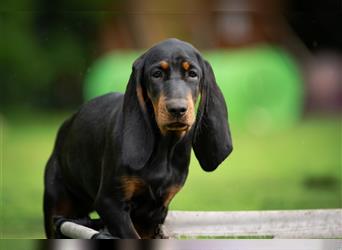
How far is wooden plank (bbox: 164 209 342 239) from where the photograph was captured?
3855mm

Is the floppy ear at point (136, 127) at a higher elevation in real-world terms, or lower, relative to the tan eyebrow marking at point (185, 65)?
lower

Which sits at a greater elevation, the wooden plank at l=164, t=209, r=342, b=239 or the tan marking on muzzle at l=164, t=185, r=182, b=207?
the tan marking on muzzle at l=164, t=185, r=182, b=207

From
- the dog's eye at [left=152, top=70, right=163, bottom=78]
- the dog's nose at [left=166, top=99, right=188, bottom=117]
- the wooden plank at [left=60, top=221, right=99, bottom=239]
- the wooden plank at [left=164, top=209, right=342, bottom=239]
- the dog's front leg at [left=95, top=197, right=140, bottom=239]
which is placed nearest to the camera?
the dog's nose at [left=166, top=99, right=188, bottom=117]

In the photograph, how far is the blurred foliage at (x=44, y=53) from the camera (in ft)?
13.9

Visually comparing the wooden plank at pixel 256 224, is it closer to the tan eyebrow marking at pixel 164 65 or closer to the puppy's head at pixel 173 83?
the puppy's head at pixel 173 83

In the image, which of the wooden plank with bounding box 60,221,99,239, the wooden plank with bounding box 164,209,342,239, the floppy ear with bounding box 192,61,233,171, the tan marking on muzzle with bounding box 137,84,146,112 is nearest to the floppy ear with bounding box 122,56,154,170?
the tan marking on muzzle with bounding box 137,84,146,112

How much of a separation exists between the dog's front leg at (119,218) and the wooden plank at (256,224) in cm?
53

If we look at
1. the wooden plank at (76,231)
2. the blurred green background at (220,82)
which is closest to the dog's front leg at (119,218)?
the wooden plank at (76,231)

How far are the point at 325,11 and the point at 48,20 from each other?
147 centimetres

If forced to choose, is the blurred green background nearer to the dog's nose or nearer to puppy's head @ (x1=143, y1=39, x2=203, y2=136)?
puppy's head @ (x1=143, y1=39, x2=203, y2=136)

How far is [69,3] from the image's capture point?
4809 millimetres

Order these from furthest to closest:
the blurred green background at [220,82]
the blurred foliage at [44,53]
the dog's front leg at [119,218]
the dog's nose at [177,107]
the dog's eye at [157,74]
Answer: the blurred foliage at [44,53] < the blurred green background at [220,82] < the dog's front leg at [119,218] < the dog's eye at [157,74] < the dog's nose at [177,107]

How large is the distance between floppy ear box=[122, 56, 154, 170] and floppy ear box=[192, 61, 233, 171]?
223mm

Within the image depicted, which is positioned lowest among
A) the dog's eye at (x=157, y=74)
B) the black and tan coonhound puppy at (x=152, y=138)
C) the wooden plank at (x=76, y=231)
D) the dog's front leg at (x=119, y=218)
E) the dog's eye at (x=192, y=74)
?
the wooden plank at (x=76, y=231)
